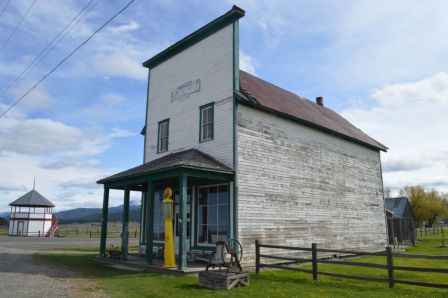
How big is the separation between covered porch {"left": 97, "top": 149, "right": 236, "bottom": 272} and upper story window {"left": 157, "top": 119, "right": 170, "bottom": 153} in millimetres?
1813

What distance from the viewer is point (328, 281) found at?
1112 centimetres

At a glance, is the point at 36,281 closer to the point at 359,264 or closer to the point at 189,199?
the point at 189,199

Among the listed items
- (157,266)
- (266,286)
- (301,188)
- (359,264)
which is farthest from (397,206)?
(266,286)

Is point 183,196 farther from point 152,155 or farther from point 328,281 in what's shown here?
point 152,155

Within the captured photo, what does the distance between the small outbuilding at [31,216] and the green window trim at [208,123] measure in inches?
1444

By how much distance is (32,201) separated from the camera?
4425 cm

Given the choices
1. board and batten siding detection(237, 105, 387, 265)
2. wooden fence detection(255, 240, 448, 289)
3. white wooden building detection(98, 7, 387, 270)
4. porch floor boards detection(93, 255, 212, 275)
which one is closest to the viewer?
wooden fence detection(255, 240, 448, 289)

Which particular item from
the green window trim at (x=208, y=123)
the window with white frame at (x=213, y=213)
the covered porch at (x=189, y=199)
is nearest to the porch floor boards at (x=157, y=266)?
the covered porch at (x=189, y=199)

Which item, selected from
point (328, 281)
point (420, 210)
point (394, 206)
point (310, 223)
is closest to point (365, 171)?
point (310, 223)

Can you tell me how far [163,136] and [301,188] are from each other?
706 centimetres

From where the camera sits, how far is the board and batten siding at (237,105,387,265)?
14.3 metres

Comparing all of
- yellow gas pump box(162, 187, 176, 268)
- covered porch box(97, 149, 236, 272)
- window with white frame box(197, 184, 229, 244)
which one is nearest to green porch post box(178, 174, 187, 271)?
covered porch box(97, 149, 236, 272)

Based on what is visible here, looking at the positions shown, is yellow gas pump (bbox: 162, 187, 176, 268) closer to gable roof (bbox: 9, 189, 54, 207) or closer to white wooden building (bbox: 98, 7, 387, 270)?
white wooden building (bbox: 98, 7, 387, 270)

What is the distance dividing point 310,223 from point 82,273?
9810 millimetres
